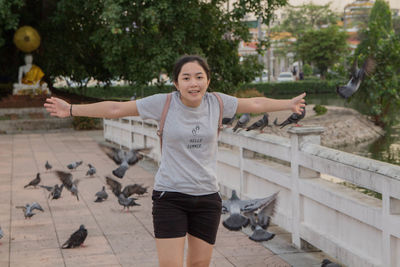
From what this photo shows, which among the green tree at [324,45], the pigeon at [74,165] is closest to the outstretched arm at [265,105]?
the pigeon at [74,165]

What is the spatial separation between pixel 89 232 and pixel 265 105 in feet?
13.1

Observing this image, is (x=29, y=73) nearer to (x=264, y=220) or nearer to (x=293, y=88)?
(x=264, y=220)

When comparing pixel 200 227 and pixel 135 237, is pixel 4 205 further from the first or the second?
pixel 200 227

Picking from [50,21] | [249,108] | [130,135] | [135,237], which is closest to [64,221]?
[135,237]

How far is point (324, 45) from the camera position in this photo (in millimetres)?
61062

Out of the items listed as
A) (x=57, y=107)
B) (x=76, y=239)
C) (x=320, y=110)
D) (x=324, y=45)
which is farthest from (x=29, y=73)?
(x=324, y=45)

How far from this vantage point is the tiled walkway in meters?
6.27

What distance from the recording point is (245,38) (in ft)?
74.0

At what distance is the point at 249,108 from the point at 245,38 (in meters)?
18.7

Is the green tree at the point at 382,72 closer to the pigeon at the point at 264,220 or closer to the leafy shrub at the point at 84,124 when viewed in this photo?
the leafy shrub at the point at 84,124

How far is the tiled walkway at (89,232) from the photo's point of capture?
6.27 metres

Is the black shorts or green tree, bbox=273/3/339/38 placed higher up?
green tree, bbox=273/3/339/38

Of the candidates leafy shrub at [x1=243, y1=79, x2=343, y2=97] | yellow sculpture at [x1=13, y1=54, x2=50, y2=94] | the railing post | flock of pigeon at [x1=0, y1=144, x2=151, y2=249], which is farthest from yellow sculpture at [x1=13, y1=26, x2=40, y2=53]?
leafy shrub at [x1=243, y1=79, x2=343, y2=97]

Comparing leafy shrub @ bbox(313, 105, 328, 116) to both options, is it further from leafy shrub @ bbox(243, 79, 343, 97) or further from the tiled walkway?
leafy shrub @ bbox(243, 79, 343, 97)
